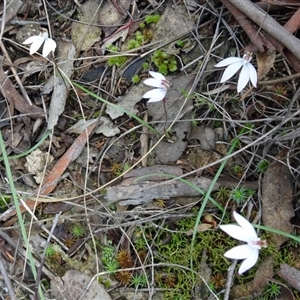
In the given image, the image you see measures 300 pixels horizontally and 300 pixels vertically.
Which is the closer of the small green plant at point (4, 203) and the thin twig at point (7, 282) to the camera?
the thin twig at point (7, 282)

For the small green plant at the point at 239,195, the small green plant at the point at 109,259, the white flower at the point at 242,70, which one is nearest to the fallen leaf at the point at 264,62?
the white flower at the point at 242,70

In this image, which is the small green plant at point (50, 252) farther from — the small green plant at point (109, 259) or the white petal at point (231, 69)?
the white petal at point (231, 69)

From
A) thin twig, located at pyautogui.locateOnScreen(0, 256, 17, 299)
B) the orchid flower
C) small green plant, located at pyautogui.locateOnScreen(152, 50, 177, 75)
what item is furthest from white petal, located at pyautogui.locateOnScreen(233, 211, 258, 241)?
thin twig, located at pyautogui.locateOnScreen(0, 256, 17, 299)

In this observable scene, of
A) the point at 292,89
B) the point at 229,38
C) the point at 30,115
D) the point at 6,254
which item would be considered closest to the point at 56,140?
the point at 30,115

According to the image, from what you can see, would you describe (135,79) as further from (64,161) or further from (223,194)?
(223,194)

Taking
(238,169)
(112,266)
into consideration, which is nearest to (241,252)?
(238,169)

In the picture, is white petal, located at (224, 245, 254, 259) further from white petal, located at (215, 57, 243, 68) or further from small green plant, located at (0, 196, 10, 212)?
small green plant, located at (0, 196, 10, 212)

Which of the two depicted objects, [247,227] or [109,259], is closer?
[247,227]
